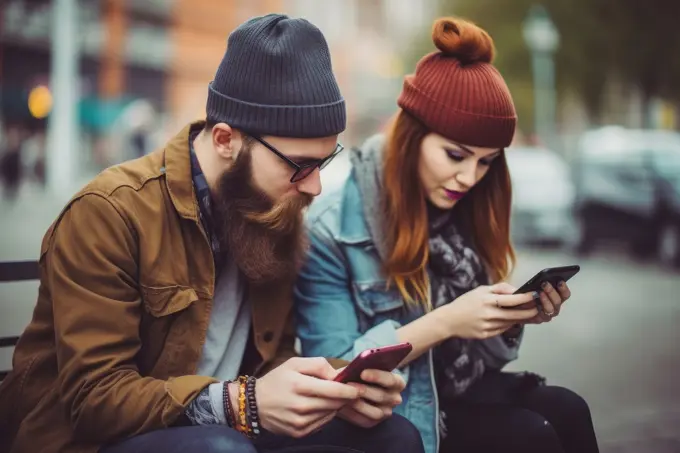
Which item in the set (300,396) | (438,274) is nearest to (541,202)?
(438,274)

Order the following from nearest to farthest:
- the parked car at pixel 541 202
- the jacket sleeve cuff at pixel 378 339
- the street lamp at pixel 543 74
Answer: the jacket sleeve cuff at pixel 378 339
the parked car at pixel 541 202
the street lamp at pixel 543 74

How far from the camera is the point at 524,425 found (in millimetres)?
2570

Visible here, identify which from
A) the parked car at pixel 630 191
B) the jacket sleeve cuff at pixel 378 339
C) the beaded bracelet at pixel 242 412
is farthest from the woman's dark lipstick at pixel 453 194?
the parked car at pixel 630 191

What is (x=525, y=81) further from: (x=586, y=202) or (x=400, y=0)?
(x=400, y=0)

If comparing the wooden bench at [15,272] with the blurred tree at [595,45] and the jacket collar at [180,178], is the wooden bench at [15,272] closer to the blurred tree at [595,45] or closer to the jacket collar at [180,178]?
the jacket collar at [180,178]

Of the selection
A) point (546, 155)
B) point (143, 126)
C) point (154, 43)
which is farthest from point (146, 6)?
point (546, 155)

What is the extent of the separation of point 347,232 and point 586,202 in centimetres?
1061

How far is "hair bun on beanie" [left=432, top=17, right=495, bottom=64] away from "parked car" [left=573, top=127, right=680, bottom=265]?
382 inches

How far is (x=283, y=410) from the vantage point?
6.44 ft

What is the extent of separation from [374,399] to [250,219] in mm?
563

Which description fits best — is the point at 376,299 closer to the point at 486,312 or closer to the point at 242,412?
the point at 486,312

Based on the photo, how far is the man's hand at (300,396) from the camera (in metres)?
1.96

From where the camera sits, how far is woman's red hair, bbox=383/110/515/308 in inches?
106

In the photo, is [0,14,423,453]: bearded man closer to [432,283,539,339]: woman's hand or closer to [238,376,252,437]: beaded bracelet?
[238,376,252,437]: beaded bracelet
